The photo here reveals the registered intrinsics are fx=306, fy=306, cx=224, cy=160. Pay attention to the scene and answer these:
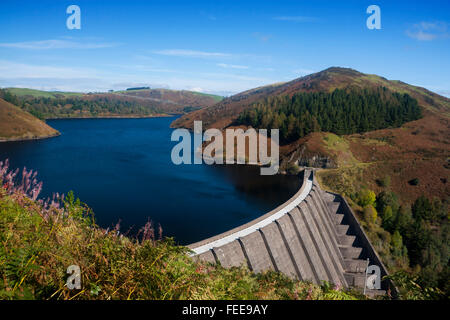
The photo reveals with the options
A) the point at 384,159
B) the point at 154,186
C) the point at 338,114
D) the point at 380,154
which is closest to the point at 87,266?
the point at 154,186

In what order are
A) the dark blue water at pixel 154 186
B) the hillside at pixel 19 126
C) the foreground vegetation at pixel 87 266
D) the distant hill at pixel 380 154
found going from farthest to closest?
the hillside at pixel 19 126 < the distant hill at pixel 380 154 < the dark blue water at pixel 154 186 < the foreground vegetation at pixel 87 266

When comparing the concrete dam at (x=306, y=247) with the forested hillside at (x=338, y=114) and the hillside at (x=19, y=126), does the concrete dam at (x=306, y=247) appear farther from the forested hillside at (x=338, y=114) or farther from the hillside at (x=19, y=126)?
the hillside at (x=19, y=126)

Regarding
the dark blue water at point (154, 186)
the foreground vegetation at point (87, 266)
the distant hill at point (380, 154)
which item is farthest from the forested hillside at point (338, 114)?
the foreground vegetation at point (87, 266)

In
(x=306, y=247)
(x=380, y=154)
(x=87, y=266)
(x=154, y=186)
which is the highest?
(x=87, y=266)

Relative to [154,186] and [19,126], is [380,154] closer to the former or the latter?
[154,186]

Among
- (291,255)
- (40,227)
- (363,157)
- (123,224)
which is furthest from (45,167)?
(363,157)
